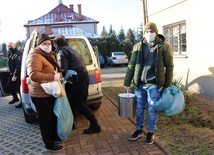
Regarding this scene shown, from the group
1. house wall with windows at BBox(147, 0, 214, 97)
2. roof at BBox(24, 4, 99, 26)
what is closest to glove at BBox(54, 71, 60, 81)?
house wall with windows at BBox(147, 0, 214, 97)

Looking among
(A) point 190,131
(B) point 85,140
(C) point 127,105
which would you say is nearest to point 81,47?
(C) point 127,105

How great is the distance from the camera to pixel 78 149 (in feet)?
12.9

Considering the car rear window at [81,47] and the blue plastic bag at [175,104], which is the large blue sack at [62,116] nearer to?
the blue plastic bag at [175,104]

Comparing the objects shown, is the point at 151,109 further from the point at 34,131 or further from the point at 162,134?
the point at 34,131

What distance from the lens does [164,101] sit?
147 inches

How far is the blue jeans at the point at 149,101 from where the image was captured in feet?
12.4

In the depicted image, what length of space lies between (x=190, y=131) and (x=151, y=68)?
155cm

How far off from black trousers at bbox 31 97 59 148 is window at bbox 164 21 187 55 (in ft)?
20.2

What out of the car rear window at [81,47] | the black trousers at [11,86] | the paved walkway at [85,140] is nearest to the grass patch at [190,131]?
the paved walkway at [85,140]

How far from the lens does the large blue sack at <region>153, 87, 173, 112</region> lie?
3742 mm

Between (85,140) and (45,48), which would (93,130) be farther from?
(45,48)

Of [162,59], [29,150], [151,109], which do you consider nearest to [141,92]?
[151,109]

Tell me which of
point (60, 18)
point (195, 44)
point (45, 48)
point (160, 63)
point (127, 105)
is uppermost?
point (60, 18)

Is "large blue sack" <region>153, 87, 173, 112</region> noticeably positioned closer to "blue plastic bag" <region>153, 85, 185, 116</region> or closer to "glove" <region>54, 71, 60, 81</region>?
"blue plastic bag" <region>153, 85, 185, 116</region>
